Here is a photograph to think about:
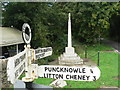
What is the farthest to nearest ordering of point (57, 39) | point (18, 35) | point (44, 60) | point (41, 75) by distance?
point (57, 39) → point (18, 35) → point (44, 60) → point (41, 75)

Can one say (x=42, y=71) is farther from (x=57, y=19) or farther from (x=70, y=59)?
(x=57, y=19)

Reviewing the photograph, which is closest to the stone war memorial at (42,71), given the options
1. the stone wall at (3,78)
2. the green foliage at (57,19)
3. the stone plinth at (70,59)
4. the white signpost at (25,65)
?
the white signpost at (25,65)

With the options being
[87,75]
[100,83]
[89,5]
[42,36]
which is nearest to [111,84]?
[100,83]

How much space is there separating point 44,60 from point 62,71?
7197mm

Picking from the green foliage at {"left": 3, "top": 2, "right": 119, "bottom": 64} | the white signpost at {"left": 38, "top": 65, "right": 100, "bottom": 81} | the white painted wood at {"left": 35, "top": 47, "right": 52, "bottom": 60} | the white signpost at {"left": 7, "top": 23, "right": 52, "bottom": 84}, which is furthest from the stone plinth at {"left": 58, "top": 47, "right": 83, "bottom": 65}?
the white signpost at {"left": 38, "top": 65, "right": 100, "bottom": 81}

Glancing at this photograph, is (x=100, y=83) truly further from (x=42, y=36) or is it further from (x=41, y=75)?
(x=42, y=36)

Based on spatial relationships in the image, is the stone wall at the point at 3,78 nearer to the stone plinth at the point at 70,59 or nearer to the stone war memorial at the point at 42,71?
the stone war memorial at the point at 42,71

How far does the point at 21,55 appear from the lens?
1.66 m

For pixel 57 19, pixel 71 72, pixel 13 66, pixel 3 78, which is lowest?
pixel 3 78

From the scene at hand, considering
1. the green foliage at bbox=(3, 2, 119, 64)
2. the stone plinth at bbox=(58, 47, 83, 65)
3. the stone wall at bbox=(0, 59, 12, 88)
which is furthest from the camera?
the stone plinth at bbox=(58, 47, 83, 65)

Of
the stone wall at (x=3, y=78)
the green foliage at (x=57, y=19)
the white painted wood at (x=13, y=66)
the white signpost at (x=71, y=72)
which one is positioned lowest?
the stone wall at (x=3, y=78)

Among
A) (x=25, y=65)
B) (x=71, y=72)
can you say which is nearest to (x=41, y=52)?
(x=25, y=65)

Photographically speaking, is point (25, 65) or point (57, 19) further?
point (57, 19)

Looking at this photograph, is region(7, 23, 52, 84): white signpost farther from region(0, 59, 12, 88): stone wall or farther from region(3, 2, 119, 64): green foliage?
region(3, 2, 119, 64): green foliage
